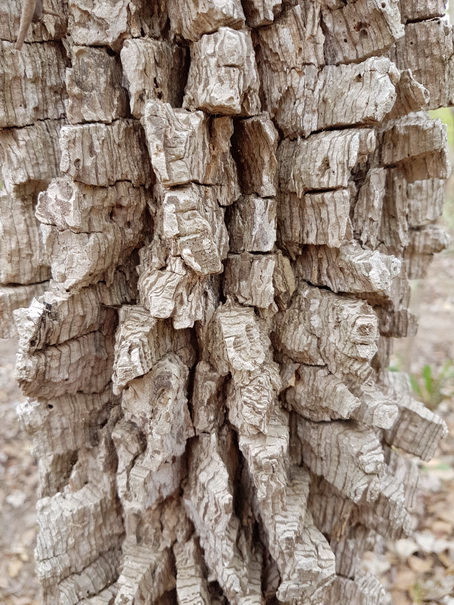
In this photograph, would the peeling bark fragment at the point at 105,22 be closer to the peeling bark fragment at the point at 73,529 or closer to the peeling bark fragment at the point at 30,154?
the peeling bark fragment at the point at 30,154

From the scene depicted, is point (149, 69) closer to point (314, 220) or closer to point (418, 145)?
point (314, 220)

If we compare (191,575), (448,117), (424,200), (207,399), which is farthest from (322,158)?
(448,117)

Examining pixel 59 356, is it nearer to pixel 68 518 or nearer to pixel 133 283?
pixel 133 283

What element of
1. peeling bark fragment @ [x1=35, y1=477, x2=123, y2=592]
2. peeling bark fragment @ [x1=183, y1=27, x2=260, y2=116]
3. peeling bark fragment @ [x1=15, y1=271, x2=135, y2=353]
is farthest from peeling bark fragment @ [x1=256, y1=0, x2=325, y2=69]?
peeling bark fragment @ [x1=35, y1=477, x2=123, y2=592]

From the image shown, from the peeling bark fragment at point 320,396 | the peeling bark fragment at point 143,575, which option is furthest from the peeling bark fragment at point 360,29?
the peeling bark fragment at point 143,575

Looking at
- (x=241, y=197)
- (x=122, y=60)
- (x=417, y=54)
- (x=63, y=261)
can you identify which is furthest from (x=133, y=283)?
(x=417, y=54)
